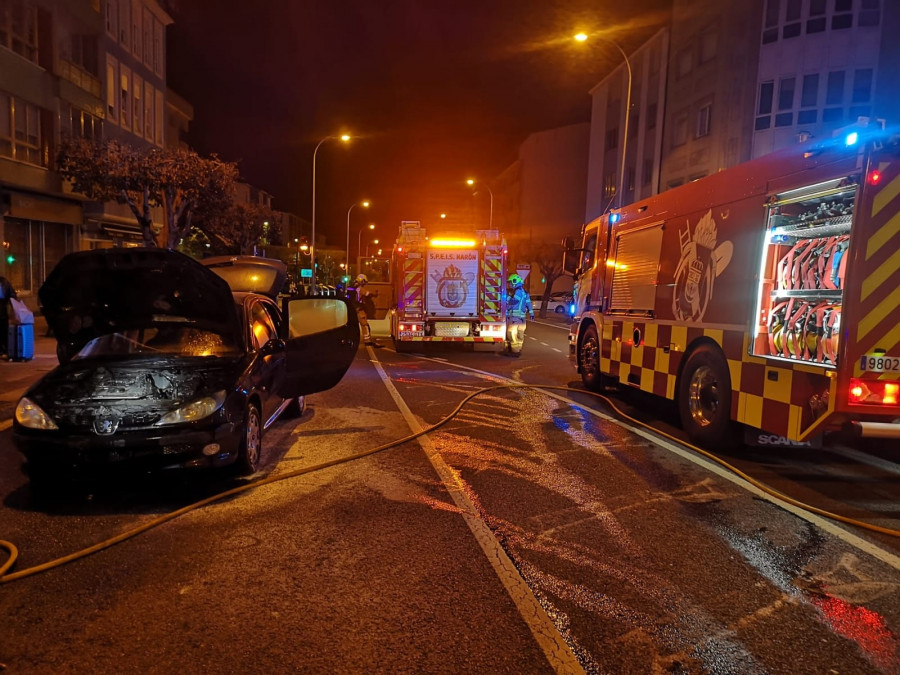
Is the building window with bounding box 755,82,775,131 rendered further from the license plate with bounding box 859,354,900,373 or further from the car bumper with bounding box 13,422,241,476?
the car bumper with bounding box 13,422,241,476

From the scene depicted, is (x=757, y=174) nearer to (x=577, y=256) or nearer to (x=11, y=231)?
(x=577, y=256)

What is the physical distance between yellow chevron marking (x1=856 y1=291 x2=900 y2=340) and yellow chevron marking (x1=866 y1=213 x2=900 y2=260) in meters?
0.37

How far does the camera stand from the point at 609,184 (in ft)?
134

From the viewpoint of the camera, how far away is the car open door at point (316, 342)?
264 inches

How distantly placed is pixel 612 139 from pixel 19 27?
31549mm

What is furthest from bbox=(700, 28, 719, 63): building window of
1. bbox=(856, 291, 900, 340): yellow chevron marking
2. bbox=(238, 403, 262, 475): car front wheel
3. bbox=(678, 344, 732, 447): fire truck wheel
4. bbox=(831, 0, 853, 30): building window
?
bbox=(238, 403, 262, 475): car front wheel

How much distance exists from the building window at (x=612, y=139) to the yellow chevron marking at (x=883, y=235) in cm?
3702

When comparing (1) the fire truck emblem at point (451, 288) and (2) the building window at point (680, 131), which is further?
(2) the building window at point (680, 131)

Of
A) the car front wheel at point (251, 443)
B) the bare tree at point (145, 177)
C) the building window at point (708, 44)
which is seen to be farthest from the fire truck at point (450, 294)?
the building window at point (708, 44)

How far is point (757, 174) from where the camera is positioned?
20.0ft

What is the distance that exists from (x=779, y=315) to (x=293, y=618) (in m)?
5.12

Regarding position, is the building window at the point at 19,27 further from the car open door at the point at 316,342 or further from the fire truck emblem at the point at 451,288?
the car open door at the point at 316,342

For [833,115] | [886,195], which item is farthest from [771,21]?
[886,195]

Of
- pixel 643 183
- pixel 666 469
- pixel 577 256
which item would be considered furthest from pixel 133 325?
pixel 643 183
